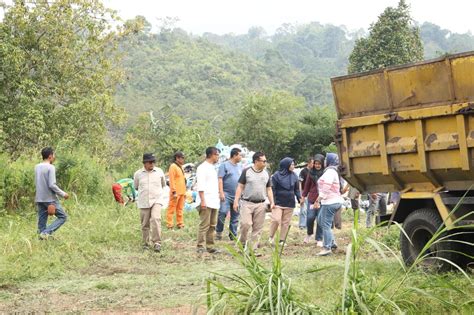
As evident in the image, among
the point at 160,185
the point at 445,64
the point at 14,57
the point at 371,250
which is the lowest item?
the point at 371,250

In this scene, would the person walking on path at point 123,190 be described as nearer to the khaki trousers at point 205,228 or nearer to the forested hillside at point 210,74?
the khaki trousers at point 205,228

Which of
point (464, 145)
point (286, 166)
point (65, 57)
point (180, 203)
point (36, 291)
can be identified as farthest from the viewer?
point (65, 57)

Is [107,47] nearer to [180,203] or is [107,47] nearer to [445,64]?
[180,203]

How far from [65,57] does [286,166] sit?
1360 cm

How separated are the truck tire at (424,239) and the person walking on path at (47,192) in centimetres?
530

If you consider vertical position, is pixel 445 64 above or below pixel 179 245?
above

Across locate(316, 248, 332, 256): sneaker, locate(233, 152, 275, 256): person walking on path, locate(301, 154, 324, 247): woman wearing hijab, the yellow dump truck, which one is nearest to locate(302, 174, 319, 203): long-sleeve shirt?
locate(301, 154, 324, 247): woman wearing hijab

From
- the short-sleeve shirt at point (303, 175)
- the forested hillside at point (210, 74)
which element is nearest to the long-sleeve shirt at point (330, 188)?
the short-sleeve shirt at point (303, 175)

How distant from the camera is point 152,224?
41.2 feet

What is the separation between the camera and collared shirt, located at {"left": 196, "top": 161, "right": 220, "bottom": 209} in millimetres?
12297

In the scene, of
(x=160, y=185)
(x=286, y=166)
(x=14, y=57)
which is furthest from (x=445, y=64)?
(x=14, y=57)

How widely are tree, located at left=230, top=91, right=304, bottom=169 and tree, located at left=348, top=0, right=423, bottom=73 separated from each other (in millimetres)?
4005

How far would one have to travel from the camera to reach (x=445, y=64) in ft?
27.0

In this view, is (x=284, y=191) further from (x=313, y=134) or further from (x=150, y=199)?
(x=313, y=134)
